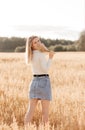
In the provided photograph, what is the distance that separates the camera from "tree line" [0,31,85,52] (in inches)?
2862

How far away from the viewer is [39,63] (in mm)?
5766

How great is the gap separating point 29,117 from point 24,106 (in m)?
1.26

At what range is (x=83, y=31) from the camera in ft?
271

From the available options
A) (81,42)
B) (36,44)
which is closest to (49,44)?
(81,42)

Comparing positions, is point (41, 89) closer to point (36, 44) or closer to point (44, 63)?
point (44, 63)

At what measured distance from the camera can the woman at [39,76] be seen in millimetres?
5695

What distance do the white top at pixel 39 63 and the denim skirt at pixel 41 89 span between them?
97mm

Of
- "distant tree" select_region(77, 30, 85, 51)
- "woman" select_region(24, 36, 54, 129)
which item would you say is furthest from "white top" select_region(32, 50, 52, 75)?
"distant tree" select_region(77, 30, 85, 51)

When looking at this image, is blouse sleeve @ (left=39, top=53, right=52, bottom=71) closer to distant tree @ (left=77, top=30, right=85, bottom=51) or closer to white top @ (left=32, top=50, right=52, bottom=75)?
white top @ (left=32, top=50, right=52, bottom=75)

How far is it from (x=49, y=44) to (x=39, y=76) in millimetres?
75682

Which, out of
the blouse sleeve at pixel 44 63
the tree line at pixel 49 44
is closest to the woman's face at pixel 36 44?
the blouse sleeve at pixel 44 63

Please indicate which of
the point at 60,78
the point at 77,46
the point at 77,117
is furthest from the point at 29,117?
the point at 77,46

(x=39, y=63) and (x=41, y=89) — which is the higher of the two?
(x=39, y=63)

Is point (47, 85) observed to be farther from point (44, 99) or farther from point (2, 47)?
point (2, 47)
